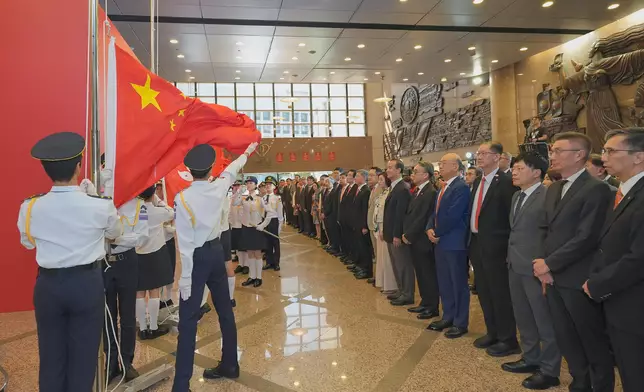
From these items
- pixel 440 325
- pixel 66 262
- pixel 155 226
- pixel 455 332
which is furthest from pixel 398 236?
pixel 66 262

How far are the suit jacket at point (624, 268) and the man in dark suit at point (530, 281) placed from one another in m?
0.72

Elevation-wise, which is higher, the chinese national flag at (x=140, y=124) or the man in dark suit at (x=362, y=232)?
the chinese national flag at (x=140, y=124)

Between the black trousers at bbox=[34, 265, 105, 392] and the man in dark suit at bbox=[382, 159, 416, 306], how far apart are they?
3.34 meters

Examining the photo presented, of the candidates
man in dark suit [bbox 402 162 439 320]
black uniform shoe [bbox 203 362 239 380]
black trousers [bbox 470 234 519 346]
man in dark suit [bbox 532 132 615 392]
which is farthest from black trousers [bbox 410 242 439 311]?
black uniform shoe [bbox 203 362 239 380]

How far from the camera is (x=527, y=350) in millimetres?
3008

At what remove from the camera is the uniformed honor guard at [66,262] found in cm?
196

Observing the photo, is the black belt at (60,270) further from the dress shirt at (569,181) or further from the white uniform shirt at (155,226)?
the dress shirt at (569,181)

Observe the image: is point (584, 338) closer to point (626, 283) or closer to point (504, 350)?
point (626, 283)

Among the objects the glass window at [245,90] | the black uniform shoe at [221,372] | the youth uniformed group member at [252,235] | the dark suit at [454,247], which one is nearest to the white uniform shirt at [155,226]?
the black uniform shoe at [221,372]

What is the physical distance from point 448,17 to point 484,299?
21.6 feet

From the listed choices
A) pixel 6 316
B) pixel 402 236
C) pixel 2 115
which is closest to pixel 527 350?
pixel 402 236

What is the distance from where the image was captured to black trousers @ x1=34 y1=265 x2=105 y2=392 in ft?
6.48

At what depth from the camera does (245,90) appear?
21422 mm

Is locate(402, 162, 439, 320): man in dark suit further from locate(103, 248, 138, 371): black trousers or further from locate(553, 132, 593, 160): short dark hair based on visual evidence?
locate(103, 248, 138, 371): black trousers
